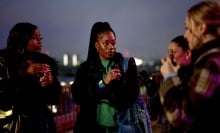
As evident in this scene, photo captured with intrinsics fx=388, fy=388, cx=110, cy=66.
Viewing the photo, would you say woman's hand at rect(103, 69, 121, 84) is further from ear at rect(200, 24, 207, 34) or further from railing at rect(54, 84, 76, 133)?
railing at rect(54, 84, 76, 133)

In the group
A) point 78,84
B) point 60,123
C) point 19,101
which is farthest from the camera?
point 60,123

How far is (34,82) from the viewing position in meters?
4.23

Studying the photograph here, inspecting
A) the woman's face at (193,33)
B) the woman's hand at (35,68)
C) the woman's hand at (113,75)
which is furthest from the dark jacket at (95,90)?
the woman's face at (193,33)

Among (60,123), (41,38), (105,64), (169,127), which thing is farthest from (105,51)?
(60,123)

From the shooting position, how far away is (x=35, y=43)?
4.43 metres

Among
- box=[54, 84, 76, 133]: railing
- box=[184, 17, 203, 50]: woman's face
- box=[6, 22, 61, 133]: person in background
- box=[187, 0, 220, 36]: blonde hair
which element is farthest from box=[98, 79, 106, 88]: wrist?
box=[54, 84, 76, 133]: railing

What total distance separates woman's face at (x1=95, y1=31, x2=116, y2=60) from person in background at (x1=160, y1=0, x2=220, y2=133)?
167 cm

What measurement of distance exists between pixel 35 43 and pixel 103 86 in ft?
3.07

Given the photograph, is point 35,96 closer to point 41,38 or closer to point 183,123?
point 41,38

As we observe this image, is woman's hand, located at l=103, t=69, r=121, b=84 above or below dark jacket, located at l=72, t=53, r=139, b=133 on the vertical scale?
above

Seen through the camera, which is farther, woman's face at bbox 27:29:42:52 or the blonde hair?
woman's face at bbox 27:29:42:52

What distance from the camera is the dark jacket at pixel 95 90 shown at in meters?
4.19

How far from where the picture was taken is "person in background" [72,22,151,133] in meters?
4.19

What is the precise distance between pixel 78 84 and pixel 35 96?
544mm
